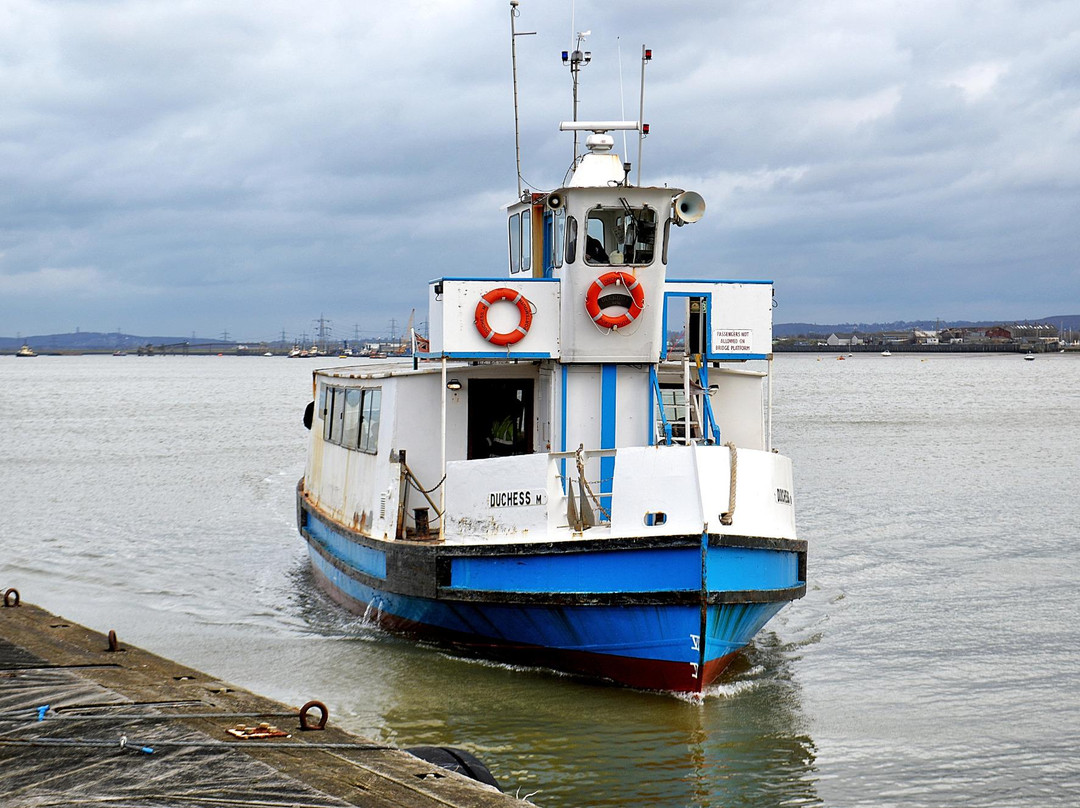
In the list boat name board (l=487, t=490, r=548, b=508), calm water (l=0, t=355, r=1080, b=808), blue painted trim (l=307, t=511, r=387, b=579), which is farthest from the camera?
blue painted trim (l=307, t=511, r=387, b=579)

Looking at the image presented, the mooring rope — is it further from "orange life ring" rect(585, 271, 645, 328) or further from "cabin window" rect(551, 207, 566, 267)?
"cabin window" rect(551, 207, 566, 267)

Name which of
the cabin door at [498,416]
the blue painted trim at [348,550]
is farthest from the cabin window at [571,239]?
the blue painted trim at [348,550]

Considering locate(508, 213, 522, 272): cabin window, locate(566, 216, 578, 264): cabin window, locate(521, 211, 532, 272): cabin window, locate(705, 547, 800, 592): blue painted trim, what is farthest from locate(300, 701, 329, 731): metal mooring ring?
locate(508, 213, 522, 272): cabin window

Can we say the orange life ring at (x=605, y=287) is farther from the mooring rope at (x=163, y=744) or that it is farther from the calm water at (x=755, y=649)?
the mooring rope at (x=163, y=744)

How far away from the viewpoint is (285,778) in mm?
6934

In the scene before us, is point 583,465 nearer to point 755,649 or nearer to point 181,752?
point 755,649

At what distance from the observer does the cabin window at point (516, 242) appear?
50.0 feet

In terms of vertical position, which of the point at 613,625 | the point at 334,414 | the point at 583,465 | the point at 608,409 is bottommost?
the point at 613,625

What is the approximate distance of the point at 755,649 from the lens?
14578mm

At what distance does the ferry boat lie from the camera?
1150 centimetres

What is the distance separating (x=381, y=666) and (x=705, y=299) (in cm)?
561

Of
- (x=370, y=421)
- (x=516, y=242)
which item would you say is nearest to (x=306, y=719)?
(x=370, y=421)

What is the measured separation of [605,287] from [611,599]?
3.70 metres

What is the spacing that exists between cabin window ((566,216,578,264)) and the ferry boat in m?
0.02
